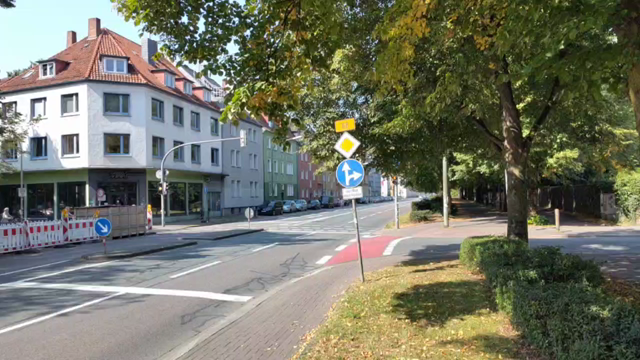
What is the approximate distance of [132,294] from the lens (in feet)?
27.9

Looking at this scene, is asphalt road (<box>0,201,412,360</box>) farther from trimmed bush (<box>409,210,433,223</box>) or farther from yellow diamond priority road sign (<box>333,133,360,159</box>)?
trimmed bush (<box>409,210,433,223</box>)

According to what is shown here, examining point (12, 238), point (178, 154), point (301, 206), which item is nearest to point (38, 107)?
point (178, 154)

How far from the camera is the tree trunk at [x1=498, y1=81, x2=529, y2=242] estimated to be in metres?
8.95

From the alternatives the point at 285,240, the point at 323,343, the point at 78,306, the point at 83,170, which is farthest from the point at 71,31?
the point at 323,343

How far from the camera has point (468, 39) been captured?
824cm

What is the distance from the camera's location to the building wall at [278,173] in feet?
185

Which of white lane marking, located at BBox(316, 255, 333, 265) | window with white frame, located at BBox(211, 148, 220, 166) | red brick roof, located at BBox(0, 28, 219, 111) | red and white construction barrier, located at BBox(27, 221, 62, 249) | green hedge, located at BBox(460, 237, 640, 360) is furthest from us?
window with white frame, located at BBox(211, 148, 220, 166)

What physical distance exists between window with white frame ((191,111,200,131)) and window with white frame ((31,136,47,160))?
10950 mm

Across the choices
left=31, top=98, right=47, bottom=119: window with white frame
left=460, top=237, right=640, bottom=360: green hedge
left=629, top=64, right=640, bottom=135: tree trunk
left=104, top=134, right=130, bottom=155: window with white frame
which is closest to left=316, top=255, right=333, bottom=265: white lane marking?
left=460, top=237, right=640, bottom=360: green hedge

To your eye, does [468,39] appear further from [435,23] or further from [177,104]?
[177,104]

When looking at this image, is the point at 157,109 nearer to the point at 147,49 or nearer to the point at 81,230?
the point at 147,49

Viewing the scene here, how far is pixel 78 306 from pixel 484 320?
255 inches

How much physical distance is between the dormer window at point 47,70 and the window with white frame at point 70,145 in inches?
205

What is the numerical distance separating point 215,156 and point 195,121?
4.41m
